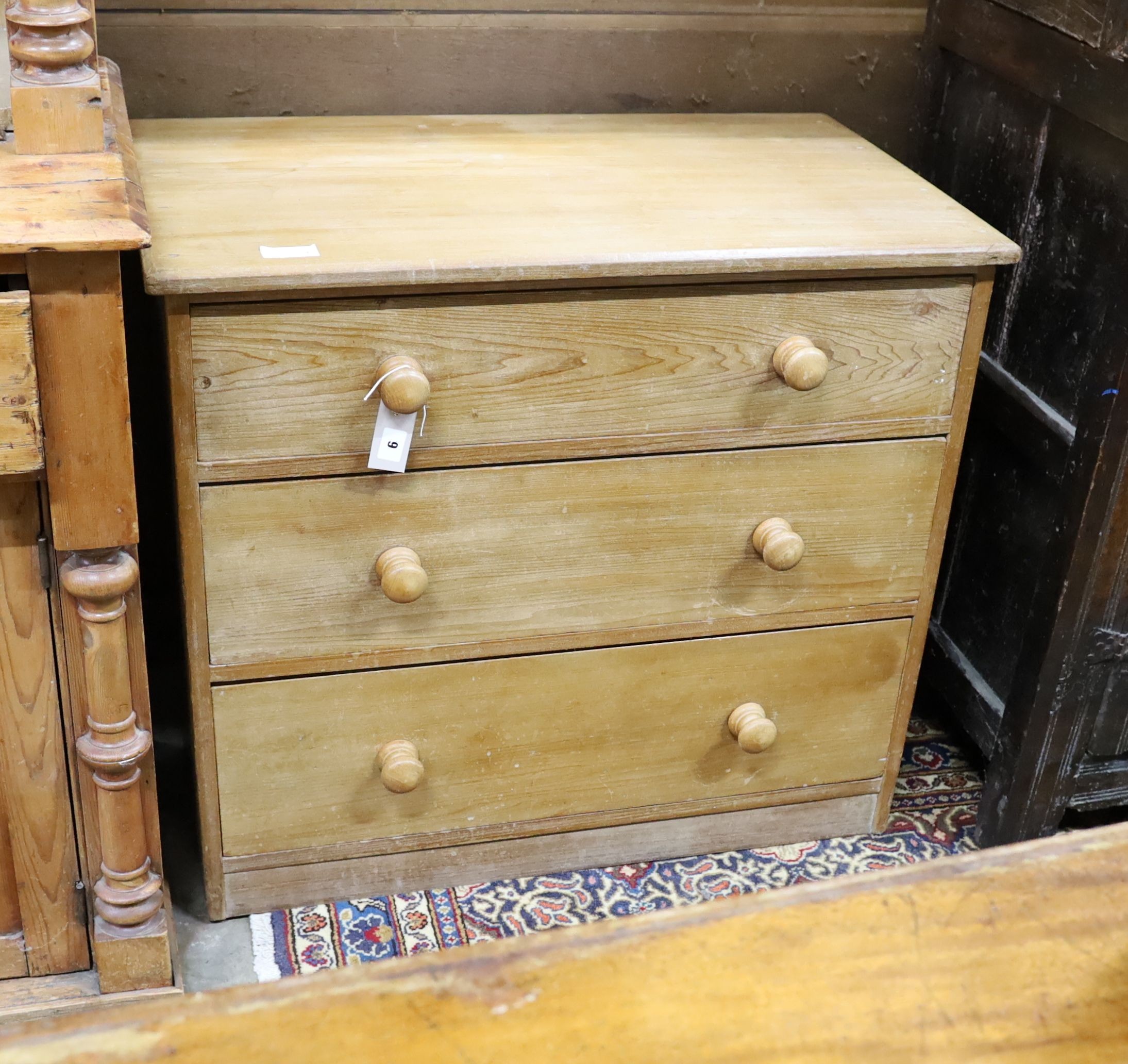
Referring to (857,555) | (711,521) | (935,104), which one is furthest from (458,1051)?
(935,104)

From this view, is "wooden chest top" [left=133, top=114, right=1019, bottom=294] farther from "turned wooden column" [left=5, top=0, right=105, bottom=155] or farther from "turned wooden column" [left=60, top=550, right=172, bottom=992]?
"turned wooden column" [left=60, top=550, right=172, bottom=992]

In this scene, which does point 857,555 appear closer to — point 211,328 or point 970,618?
point 970,618

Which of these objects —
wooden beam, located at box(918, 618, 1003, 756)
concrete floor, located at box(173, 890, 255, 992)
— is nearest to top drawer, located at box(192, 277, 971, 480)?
wooden beam, located at box(918, 618, 1003, 756)

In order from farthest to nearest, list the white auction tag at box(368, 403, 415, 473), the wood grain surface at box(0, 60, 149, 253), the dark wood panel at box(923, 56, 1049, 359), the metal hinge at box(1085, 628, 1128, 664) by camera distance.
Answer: the dark wood panel at box(923, 56, 1049, 359)
the metal hinge at box(1085, 628, 1128, 664)
the white auction tag at box(368, 403, 415, 473)
the wood grain surface at box(0, 60, 149, 253)

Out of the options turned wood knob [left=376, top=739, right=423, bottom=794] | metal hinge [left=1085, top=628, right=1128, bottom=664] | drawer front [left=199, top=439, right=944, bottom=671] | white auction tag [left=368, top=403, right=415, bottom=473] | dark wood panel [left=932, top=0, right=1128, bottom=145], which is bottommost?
turned wood knob [left=376, top=739, right=423, bottom=794]

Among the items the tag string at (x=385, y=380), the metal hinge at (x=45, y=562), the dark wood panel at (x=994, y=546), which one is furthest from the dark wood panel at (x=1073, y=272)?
the metal hinge at (x=45, y=562)

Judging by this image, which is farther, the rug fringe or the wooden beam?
the wooden beam

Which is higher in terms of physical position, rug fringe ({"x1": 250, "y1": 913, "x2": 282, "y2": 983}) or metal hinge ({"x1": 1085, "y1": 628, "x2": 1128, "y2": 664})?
metal hinge ({"x1": 1085, "y1": 628, "x2": 1128, "y2": 664})

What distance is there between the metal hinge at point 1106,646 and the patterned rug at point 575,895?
1.01ft

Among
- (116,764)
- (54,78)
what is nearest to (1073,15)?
(54,78)

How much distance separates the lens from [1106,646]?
1.58m

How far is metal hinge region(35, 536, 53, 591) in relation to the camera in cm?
123

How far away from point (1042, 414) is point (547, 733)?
0.72 m

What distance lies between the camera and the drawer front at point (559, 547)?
1.38 metres
